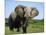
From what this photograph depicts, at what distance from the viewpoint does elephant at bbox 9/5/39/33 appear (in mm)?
1010

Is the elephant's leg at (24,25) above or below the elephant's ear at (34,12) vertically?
below

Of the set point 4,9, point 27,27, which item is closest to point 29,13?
point 27,27

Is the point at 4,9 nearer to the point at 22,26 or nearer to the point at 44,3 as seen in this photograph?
the point at 22,26

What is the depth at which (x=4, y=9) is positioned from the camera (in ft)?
3.25

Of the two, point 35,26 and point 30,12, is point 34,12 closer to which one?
point 30,12

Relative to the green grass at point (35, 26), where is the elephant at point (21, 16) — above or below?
above

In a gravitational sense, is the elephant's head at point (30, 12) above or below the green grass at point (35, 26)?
above

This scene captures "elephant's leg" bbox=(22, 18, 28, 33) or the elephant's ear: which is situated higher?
the elephant's ear

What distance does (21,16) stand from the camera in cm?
102

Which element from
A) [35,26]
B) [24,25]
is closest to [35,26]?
[35,26]

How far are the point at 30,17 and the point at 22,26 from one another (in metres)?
0.13

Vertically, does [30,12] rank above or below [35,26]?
above

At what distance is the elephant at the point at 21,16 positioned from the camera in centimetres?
101

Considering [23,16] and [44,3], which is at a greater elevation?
[44,3]
